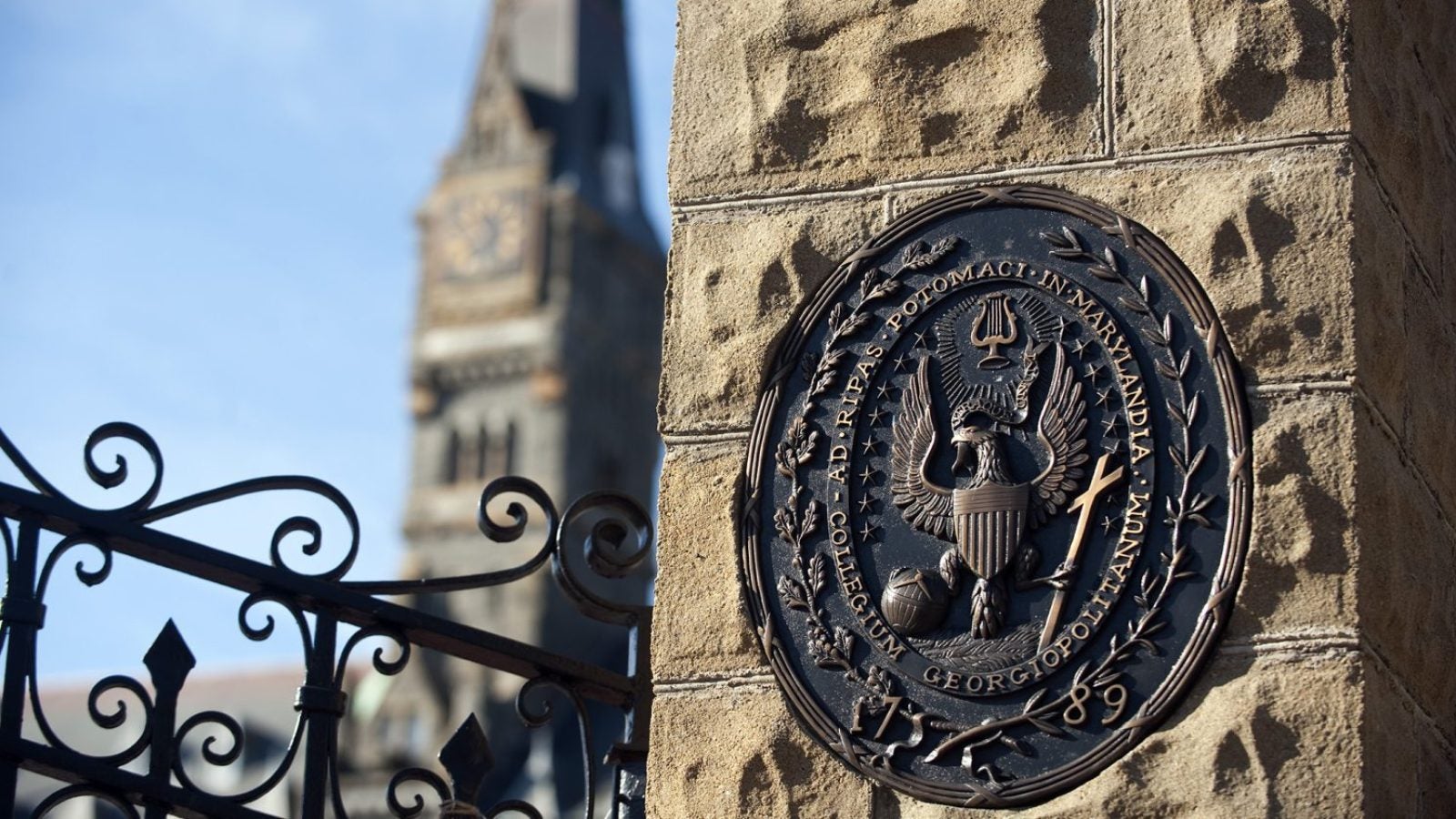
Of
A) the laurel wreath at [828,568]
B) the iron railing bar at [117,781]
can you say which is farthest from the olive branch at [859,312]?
the iron railing bar at [117,781]

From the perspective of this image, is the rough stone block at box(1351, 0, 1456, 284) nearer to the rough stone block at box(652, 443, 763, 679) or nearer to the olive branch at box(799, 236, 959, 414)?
the olive branch at box(799, 236, 959, 414)

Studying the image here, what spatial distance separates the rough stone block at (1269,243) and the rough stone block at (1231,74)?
0.15 ft

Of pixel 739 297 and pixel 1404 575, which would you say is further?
pixel 739 297

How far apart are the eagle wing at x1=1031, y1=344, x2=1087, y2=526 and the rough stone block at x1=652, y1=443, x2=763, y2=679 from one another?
470 millimetres

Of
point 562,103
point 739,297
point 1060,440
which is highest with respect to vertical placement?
point 562,103

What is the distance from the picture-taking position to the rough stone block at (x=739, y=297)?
3613 mm

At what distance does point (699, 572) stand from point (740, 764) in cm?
30

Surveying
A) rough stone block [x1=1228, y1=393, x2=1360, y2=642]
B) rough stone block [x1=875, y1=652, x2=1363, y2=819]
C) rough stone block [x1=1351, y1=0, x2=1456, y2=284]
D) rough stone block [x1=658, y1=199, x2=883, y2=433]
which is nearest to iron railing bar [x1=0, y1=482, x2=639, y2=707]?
rough stone block [x1=658, y1=199, x2=883, y2=433]

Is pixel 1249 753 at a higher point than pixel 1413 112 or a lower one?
lower

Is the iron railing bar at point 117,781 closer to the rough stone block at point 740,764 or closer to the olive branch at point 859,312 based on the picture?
the rough stone block at point 740,764

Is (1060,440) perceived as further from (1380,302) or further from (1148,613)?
(1380,302)

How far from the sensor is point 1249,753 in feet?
10.2

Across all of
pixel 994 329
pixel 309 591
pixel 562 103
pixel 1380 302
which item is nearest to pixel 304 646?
pixel 309 591

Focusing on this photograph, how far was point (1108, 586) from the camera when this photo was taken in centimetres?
324
